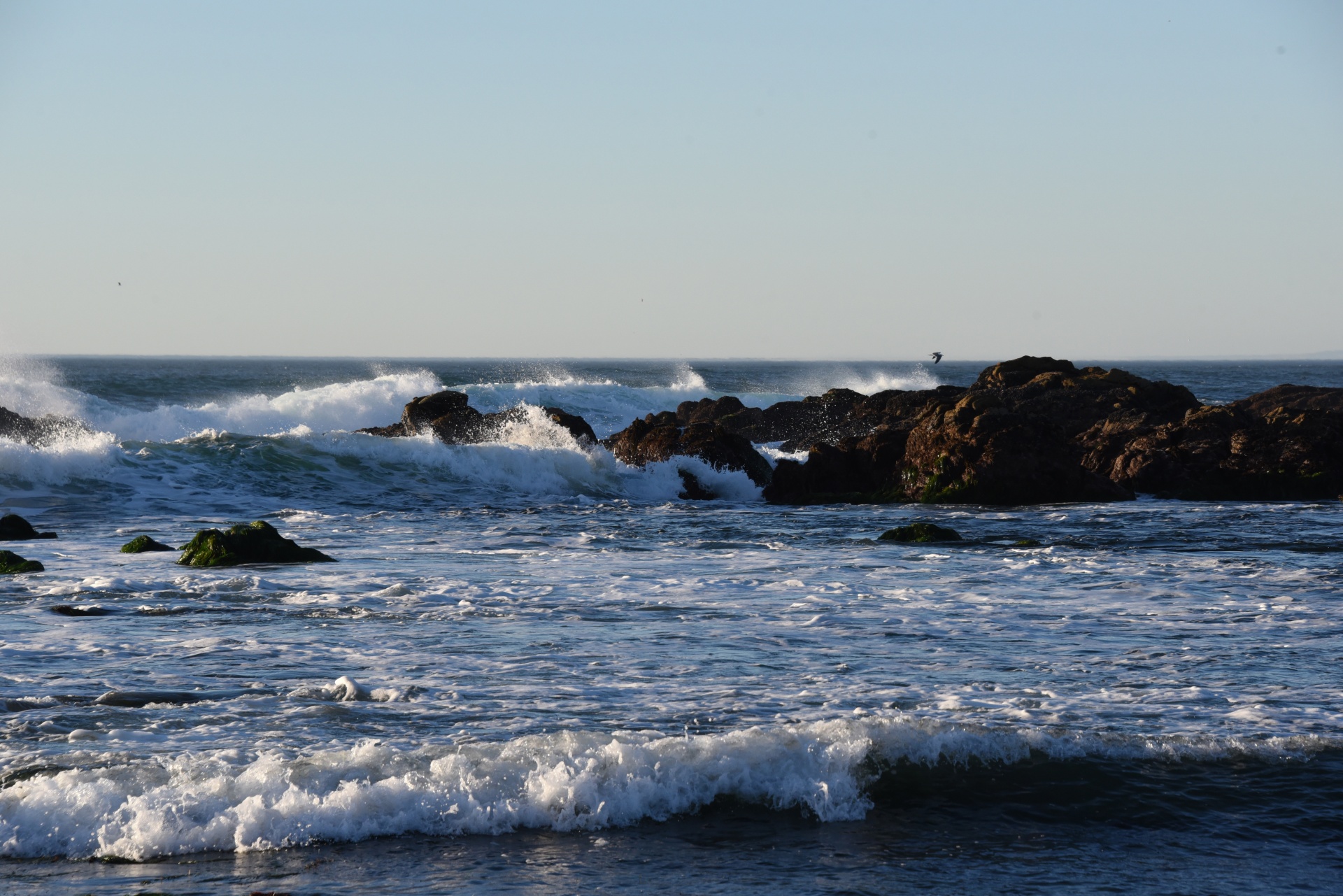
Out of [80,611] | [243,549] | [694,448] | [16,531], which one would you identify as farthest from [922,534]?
[16,531]

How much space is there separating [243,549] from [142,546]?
72.8 inches

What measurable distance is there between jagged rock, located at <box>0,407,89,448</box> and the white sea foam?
2046 cm

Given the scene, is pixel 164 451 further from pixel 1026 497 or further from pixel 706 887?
pixel 706 887

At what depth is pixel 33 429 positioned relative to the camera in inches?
982

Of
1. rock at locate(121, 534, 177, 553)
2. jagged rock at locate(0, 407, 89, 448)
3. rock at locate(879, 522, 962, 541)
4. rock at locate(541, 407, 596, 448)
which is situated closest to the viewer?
rock at locate(121, 534, 177, 553)

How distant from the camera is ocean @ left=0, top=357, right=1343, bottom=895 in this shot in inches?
219

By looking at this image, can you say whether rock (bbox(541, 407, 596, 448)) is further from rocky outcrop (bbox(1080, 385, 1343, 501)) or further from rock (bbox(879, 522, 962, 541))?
rock (bbox(879, 522, 962, 541))

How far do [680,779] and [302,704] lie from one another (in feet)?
8.73

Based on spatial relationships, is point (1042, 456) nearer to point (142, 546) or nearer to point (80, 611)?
point (142, 546)

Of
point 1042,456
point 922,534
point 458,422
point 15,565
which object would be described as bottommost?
point 922,534

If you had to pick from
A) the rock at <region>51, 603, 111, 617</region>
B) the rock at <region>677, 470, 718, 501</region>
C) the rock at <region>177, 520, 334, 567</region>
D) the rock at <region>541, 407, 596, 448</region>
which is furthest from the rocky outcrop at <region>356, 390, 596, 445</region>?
the rock at <region>51, 603, 111, 617</region>

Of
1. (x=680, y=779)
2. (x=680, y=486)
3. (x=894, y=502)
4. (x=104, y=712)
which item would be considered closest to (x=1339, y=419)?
(x=894, y=502)

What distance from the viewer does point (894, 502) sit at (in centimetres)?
2164

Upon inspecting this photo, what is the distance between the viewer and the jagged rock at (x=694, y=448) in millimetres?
24484
